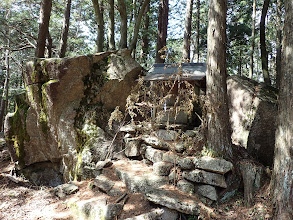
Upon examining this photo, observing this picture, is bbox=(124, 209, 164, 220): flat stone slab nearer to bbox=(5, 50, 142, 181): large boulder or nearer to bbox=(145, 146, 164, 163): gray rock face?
bbox=(145, 146, 164, 163): gray rock face

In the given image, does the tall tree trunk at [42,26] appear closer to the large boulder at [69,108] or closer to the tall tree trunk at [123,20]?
the large boulder at [69,108]

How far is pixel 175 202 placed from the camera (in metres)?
3.88

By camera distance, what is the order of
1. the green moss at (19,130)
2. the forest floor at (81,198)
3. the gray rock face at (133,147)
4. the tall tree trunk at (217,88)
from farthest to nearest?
the green moss at (19,130)
the gray rock face at (133,147)
the tall tree trunk at (217,88)
the forest floor at (81,198)

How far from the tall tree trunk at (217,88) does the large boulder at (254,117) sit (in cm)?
110

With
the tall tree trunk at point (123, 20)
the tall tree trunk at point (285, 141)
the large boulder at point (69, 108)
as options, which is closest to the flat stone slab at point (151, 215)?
the tall tree trunk at point (285, 141)

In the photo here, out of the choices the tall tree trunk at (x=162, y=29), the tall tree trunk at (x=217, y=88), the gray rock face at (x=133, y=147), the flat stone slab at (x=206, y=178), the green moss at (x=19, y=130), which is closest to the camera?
the flat stone slab at (x=206, y=178)

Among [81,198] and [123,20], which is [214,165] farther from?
[123,20]

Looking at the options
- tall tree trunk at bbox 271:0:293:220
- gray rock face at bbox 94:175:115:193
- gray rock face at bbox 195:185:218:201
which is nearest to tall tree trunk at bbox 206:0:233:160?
gray rock face at bbox 195:185:218:201

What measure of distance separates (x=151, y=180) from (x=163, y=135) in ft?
5.68

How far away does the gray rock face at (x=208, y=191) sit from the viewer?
4.30 m

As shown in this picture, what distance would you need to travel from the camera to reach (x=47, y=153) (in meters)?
7.48

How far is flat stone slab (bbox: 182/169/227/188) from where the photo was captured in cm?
440

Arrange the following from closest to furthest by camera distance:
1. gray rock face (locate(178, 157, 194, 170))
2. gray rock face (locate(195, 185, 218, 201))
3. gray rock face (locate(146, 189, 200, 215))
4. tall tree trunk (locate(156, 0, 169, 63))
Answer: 1. gray rock face (locate(146, 189, 200, 215))
2. gray rock face (locate(195, 185, 218, 201))
3. gray rock face (locate(178, 157, 194, 170))
4. tall tree trunk (locate(156, 0, 169, 63))

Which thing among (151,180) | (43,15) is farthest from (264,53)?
(43,15)
